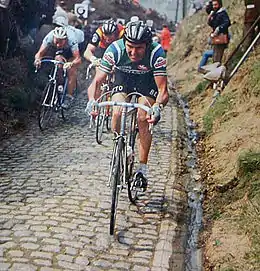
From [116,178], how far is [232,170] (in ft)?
7.65

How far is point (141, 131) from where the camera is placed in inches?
255

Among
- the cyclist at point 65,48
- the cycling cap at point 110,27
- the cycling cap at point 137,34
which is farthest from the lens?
the cyclist at point 65,48

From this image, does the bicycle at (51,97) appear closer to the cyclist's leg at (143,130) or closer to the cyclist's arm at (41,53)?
the cyclist's arm at (41,53)

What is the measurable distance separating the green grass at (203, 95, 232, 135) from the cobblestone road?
1.16 m

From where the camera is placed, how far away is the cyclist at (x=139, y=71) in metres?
6.23

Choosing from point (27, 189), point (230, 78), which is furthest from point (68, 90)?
point (27, 189)

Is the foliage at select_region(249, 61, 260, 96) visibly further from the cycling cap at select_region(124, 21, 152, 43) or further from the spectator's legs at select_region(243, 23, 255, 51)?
the cycling cap at select_region(124, 21, 152, 43)

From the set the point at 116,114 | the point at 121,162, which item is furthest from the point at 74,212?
the point at 116,114

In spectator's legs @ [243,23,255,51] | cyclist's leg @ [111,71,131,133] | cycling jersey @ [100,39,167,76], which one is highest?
spectator's legs @ [243,23,255,51]

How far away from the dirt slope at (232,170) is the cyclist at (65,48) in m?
2.98

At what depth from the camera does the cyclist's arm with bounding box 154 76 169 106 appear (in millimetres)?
6189

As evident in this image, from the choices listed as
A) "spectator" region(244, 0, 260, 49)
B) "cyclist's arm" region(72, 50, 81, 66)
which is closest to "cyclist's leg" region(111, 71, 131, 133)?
"cyclist's arm" region(72, 50, 81, 66)

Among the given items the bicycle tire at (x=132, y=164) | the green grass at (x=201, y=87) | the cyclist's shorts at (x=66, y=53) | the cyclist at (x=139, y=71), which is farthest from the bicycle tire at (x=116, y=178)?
the green grass at (x=201, y=87)

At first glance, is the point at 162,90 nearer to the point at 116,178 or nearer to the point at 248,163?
the point at 116,178
